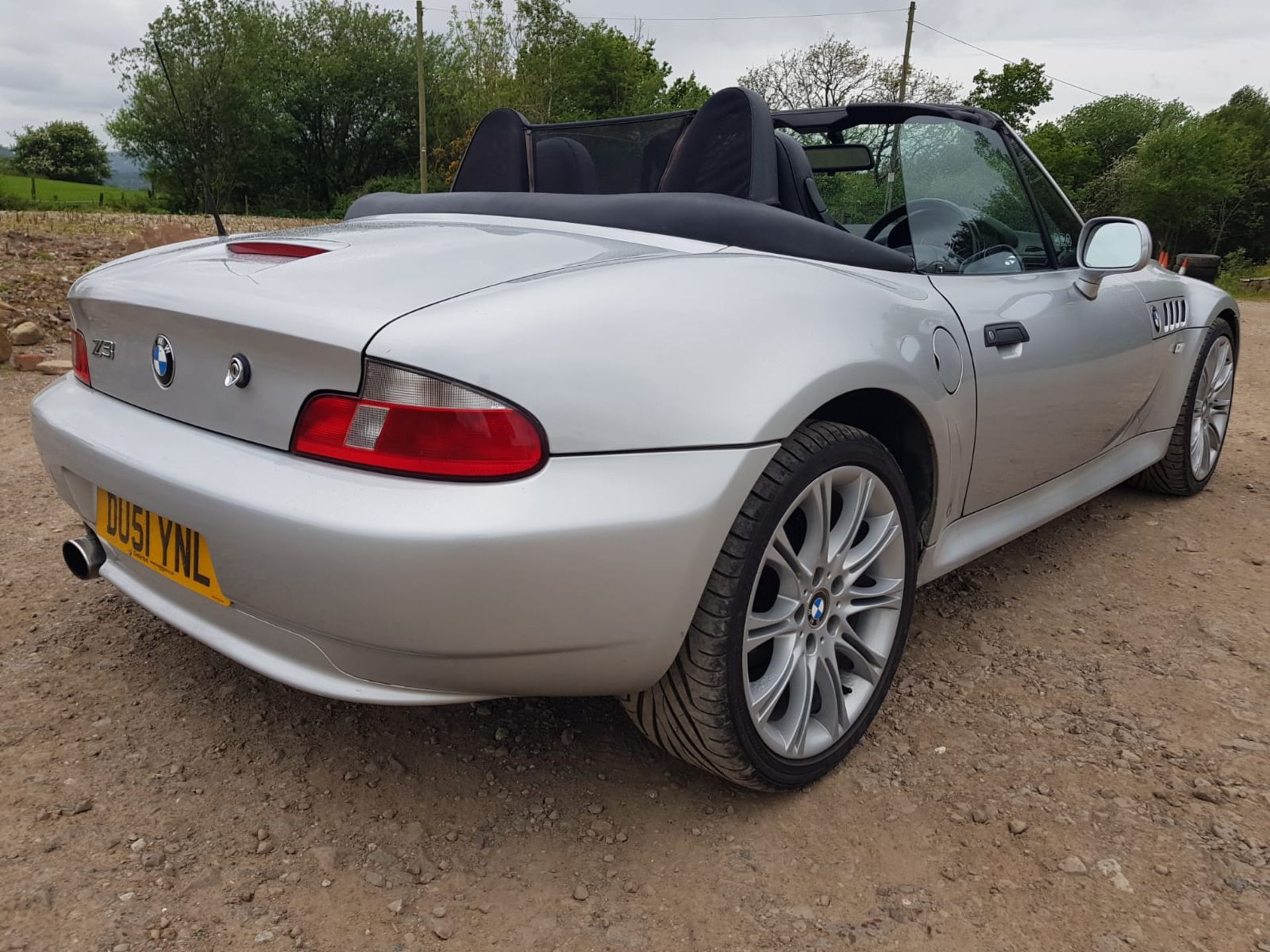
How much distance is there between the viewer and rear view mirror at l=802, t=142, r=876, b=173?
9.16ft

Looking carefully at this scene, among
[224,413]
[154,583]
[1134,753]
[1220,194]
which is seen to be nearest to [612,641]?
[224,413]

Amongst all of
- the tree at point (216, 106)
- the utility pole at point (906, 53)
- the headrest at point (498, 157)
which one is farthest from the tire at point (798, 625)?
the tree at point (216, 106)

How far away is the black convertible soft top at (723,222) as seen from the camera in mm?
2006

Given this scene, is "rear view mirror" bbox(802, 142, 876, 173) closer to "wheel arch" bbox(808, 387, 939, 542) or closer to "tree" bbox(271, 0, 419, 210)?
"wheel arch" bbox(808, 387, 939, 542)

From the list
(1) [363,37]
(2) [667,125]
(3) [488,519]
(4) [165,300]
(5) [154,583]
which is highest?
(1) [363,37]

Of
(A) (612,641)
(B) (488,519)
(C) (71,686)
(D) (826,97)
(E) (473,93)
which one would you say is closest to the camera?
(B) (488,519)

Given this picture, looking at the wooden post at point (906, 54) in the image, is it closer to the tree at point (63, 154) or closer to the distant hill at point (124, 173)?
the distant hill at point (124, 173)

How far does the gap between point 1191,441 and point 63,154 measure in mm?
73443

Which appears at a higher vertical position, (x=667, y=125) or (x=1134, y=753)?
(x=667, y=125)

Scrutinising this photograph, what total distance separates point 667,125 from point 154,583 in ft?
6.10

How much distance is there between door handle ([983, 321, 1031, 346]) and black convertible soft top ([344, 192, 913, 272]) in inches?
9.8

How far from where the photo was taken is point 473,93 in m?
35.0

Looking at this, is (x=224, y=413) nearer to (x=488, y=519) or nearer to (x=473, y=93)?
(x=488, y=519)

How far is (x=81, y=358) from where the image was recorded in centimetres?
208
